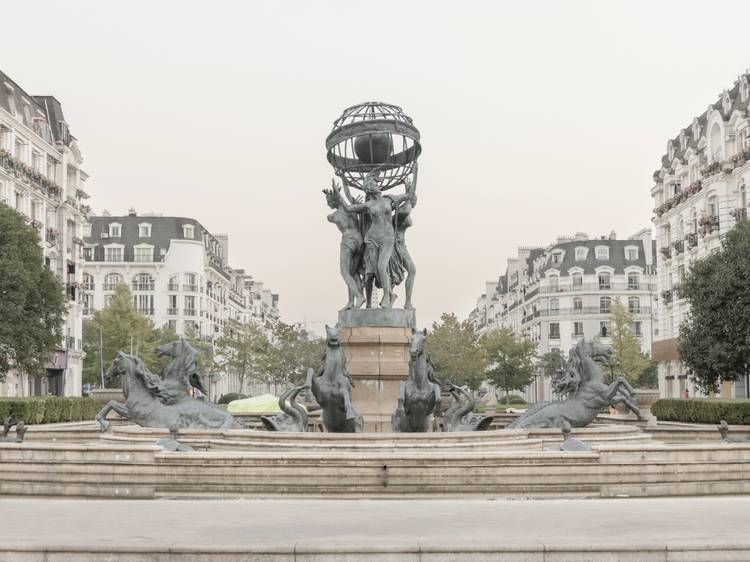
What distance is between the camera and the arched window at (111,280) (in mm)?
105750

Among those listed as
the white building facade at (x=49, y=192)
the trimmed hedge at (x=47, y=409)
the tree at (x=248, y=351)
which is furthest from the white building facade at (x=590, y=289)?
the trimmed hedge at (x=47, y=409)

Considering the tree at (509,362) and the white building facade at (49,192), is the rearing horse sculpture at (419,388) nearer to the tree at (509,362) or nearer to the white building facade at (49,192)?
the white building facade at (49,192)

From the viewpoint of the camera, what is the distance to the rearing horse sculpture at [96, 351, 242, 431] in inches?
782

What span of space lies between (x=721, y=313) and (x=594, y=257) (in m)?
69.3

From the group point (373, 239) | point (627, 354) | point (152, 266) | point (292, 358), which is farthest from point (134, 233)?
point (373, 239)

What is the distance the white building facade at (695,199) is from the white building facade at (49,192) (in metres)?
40.2

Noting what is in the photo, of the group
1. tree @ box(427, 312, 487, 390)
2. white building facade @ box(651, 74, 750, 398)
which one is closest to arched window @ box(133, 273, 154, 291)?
tree @ box(427, 312, 487, 390)

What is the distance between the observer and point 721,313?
42969 mm

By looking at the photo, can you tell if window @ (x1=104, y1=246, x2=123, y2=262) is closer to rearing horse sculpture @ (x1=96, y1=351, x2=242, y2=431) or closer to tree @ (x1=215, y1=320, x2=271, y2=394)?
tree @ (x1=215, y1=320, x2=271, y2=394)

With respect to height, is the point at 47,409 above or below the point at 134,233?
below

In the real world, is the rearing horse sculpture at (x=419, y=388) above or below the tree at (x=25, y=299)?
below

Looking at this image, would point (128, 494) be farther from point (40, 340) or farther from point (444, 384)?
point (40, 340)

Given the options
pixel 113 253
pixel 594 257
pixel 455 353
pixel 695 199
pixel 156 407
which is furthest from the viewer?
pixel 594 257

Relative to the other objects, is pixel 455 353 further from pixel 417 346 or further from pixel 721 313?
pixel 417 346
